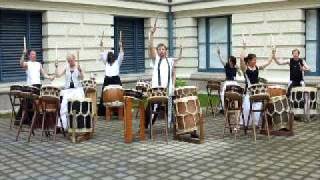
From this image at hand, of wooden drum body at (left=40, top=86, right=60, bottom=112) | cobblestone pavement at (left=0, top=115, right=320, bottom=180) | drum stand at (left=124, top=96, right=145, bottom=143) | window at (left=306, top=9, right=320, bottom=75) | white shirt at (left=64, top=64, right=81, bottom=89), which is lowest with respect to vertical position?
cobblestone pavement at (left=0, top=115, right=320, bottom=180)

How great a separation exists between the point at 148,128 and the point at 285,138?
2974mm

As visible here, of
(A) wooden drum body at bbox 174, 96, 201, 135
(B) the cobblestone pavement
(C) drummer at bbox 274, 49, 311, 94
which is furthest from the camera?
(C) drummer at bbox 274, 49, 311, 94

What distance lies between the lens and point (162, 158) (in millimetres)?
8188

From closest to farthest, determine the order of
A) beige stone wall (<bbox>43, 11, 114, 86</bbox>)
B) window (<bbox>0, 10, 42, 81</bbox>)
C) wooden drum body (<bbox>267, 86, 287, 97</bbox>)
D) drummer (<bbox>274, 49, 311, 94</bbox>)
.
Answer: wooden drum body (<bbox>267, 86, 287, 97</bbox>) < drummer (<bbox>274, 49, 311, 94</bbox>) < window (<bbox>0, 10, 42, 81</bbox>) < beige stone wall (<bbox>43, 11, 114, 86</bbox>)

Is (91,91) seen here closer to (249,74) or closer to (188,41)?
(249,74)

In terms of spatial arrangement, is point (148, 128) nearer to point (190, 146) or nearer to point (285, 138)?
point (190, 146)

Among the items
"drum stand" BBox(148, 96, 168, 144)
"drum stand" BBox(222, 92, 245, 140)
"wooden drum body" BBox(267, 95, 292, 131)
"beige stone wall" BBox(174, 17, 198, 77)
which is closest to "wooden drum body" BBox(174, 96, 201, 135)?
"drum stand" BBox(148, 96, 168, 144)

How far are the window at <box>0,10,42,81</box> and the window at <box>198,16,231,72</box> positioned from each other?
6.55 m

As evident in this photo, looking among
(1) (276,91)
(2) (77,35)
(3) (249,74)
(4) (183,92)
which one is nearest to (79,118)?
(4) (183,92)

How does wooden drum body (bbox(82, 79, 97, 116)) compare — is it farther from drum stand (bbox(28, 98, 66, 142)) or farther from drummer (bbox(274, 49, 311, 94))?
drummer (bbox(274, 49, 311, 94))

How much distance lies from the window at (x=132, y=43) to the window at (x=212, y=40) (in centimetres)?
230

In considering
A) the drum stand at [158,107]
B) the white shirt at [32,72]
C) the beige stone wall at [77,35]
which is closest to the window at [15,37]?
the beige stone wall at [77,35]

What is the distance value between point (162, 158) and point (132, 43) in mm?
10655

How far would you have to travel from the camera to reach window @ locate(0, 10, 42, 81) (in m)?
14.1
